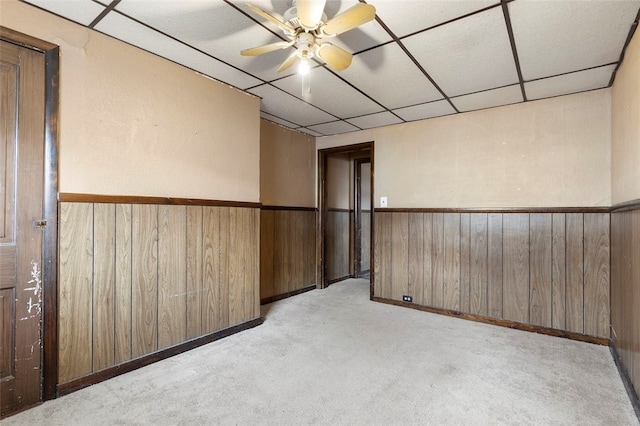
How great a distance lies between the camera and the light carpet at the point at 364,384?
188cm

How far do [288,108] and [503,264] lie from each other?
122 inches

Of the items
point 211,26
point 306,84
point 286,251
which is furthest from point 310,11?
point 286,251

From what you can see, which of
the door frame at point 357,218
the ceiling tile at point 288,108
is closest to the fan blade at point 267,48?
the ceiling tile at point 288,108

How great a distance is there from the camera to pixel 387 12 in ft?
6.48

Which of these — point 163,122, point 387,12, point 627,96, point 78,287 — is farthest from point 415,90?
point 78,287

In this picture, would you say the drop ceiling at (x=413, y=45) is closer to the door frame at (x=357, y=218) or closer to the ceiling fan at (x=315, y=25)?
the ceiling fan at (x=315, y=25)

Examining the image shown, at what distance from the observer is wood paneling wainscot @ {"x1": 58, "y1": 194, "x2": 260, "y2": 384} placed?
2133mm

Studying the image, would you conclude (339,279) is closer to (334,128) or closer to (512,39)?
(334,128)

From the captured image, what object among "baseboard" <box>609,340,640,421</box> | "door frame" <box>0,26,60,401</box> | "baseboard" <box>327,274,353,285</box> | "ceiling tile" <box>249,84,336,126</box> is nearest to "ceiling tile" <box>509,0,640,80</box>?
"ceiling tile" <box>249,84,336,126</box>

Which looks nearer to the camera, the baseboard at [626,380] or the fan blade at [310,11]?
the fan blade at [310,11]

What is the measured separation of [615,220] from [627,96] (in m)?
1.07

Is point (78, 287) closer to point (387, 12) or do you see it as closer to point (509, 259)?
point (387, 12)

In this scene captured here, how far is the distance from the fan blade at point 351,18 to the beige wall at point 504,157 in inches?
102

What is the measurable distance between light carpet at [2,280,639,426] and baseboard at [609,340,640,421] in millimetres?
43
